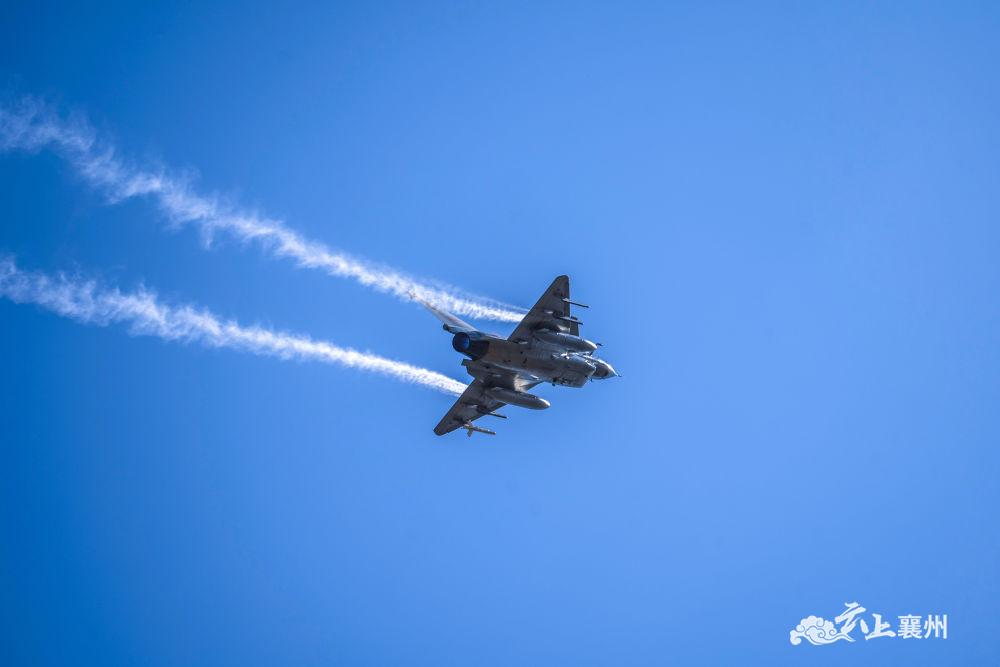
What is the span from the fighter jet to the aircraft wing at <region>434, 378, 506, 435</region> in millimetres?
1582

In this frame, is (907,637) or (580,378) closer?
(580,378)

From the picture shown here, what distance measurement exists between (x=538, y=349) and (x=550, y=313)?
1350mm

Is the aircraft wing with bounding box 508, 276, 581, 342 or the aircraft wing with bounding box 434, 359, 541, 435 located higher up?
the aircraft wing with bounding box 508, 276, 581, 342

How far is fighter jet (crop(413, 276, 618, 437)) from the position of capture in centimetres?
3014

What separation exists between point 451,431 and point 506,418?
2328 millimetres

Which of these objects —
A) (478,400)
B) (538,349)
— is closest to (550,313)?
(538,349)

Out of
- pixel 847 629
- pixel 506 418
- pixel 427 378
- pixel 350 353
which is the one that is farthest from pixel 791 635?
pixel 350 353

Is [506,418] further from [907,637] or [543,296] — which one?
[907,637]

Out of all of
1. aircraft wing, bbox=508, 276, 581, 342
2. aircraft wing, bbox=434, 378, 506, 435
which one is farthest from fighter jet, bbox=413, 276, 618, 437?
aircraft wing, bbox=434, 378, 506, 435

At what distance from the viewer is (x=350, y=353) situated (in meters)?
31.9

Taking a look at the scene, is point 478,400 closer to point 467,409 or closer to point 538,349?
point 467,409

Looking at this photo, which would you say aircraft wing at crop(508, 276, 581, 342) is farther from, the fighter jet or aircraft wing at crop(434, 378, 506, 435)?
aircraft wing at crop(434, 378, 506, 435)

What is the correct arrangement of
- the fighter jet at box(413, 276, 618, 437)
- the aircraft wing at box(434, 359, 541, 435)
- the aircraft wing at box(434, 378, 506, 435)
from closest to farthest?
the fighter jet at box(413, 276, 618, 437), the aircraft wing at box(434, 359, 541, 435), the aircraft wing at box(434, 378, 506, 435)

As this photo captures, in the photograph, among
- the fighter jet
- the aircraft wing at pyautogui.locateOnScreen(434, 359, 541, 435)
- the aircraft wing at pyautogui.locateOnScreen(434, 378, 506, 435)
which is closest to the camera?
the fighter jet
